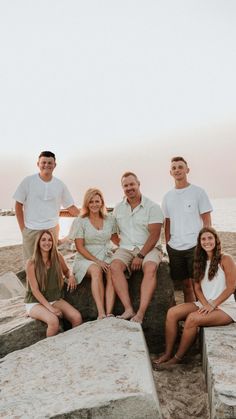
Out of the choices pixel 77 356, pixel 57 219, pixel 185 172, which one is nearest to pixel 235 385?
pixel 77 356

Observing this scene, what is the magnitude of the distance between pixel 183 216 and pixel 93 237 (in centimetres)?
120

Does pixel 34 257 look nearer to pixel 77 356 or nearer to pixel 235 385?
pixel 77 356

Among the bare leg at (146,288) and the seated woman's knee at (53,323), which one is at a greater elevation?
the bare leg at (146,288)

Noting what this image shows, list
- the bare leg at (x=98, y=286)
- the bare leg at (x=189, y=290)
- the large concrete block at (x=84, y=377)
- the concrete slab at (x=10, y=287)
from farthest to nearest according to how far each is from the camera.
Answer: the concrete slab at (x=10, y=287) < the bare leg at (x=189, y=290) < the bare leg at (x=98, y=286) < the large concrete block at (x=84, y=377)

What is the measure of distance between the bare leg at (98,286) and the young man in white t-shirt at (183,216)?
105 cm

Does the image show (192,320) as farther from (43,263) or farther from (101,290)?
(43,263)

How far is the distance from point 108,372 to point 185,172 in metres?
2.89

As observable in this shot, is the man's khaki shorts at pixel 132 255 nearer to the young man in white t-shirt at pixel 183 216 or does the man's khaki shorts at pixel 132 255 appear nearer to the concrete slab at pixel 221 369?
the young man in white t-shirt at pixel 183 216

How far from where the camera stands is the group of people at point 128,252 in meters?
4.58

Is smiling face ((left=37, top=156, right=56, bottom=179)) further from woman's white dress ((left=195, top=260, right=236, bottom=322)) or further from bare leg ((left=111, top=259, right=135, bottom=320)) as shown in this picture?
woman's white dress ((left=195, top=260, right=236, bottom=322))

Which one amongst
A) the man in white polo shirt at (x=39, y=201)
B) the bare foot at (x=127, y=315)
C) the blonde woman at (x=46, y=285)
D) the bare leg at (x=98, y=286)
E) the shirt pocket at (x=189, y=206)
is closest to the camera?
the bare foot at (x=127, y=315)

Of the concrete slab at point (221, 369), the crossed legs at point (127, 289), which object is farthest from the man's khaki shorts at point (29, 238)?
the concrete slab at point (221, 369)

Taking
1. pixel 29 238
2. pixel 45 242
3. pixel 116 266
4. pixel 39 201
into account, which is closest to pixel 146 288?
pixel 116 266

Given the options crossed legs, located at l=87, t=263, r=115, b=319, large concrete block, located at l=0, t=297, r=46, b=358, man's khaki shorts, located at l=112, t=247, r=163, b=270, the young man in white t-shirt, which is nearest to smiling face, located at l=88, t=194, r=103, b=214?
man's khaki shorts, located at l=112, t=247, r=163, b=270
